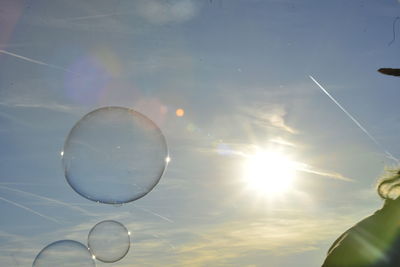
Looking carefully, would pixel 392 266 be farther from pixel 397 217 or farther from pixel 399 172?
pixel 399 172

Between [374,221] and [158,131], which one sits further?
[158,131]

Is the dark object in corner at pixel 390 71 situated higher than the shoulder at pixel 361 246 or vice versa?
the dark object in corner at pixel 390 71

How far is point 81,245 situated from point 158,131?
10.4m

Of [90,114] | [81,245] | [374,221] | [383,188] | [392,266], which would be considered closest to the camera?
[392,266]

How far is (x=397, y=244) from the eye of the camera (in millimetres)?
1632

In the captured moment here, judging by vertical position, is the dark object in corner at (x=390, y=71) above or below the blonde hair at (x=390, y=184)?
above

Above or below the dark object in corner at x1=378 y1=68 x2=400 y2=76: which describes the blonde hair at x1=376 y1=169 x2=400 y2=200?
below

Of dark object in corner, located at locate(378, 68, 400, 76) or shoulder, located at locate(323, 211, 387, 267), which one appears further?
dark object in corner, located at locate(378, 68, 400, 76)

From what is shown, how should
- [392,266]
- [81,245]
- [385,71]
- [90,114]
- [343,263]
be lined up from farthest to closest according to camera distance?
[81,245] < [90,114] < [385,71] < [343,263] < [392,266]

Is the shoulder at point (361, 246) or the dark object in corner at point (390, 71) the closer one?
the shoulder at point (361, 246)

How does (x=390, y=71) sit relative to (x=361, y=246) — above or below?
above

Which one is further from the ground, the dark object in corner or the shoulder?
the dark object in corner

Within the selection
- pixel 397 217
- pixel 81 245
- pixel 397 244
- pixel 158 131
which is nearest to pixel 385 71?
pixel 397 217

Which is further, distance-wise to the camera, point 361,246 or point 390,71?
point 390,71
